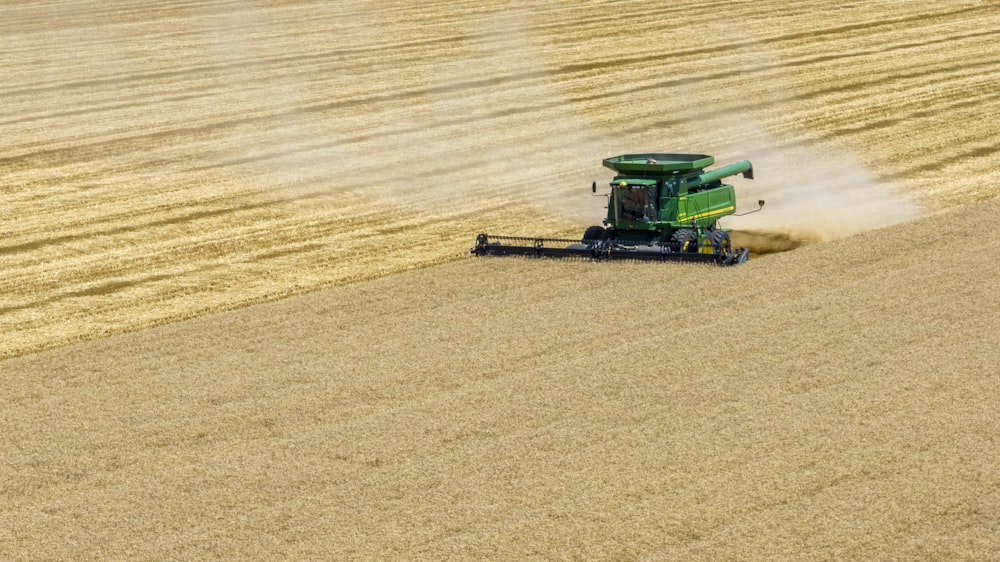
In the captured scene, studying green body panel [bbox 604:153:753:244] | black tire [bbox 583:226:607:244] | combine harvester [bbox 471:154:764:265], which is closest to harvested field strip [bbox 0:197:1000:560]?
combine harvester [bbox 471:154:764:265]

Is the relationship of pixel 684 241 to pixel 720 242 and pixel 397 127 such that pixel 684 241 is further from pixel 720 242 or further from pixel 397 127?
pixel 397 127

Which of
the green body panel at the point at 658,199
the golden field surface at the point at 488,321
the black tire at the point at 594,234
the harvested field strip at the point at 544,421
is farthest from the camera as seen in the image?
the black tire at the point at 594,234

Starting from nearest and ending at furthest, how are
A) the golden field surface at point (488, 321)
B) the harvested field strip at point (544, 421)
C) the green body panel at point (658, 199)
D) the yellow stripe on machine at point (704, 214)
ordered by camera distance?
the harvested field strip at point (544, 421)
the golden field surface at point (488, 321)
the green body panel at point (658, 199)
the yellow stripe on machine at point (704, 214)

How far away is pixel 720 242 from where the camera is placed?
85.8ft

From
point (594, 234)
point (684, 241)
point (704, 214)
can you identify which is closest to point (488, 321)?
point (684, 241)

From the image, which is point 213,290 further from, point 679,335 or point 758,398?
point 758,398

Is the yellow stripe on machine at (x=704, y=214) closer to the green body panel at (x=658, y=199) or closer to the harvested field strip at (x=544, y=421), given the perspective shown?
the green body panel at (x=658, y=199)

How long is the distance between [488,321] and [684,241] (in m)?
4.91

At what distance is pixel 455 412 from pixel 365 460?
192cm

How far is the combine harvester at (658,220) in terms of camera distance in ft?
85.2

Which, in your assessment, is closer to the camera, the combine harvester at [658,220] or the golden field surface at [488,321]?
the golden field surface at [488,321]

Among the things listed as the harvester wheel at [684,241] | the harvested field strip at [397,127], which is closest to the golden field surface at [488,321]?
the harvested field strip at [397,127]

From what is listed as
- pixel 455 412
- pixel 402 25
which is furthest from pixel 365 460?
pixel 402 25

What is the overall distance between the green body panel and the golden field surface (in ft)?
3.32
